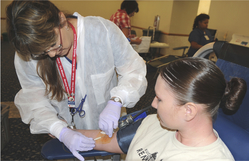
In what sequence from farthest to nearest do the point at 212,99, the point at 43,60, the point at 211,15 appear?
the point at 211,15 → the point at 43,60 → the point at 212,99

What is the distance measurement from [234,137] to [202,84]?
0.30 meters

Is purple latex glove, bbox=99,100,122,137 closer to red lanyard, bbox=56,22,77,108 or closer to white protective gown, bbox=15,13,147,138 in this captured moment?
white protective gown, bbox=15,13,147,138

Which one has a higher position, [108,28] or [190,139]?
[108,28]

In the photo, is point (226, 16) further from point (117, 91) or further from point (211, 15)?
point (117, 91)

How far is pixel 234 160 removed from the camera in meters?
0.74

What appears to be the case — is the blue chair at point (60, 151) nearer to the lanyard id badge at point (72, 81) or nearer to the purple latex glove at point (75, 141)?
the purple latex glove at point (75, 141)

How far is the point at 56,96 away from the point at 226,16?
150 inches

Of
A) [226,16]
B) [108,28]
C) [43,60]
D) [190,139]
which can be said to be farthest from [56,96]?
[226,16]

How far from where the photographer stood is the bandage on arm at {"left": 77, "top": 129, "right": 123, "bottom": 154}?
1.07 metres

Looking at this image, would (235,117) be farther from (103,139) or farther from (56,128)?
(56,128)

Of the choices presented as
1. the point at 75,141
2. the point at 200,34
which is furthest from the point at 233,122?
the point at 200,34

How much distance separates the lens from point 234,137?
2.54 ft

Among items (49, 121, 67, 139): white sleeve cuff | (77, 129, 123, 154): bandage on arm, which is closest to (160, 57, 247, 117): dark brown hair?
(77, 129, 123, 154): bandage on arm

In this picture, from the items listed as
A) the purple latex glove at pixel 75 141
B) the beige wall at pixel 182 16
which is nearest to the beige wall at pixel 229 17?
the beige wall at pixel 182 16
